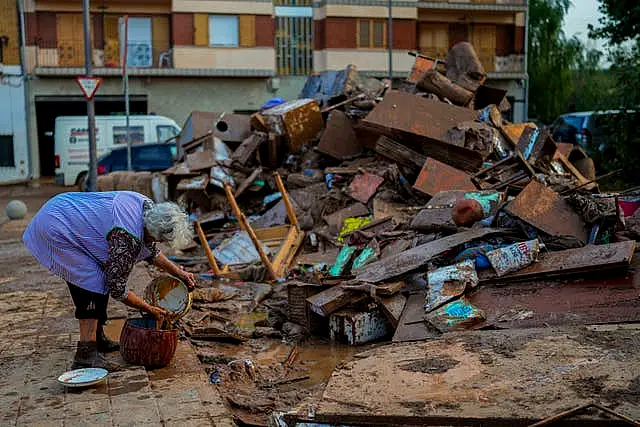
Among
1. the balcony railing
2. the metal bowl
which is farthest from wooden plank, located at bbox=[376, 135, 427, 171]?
the balcony railing

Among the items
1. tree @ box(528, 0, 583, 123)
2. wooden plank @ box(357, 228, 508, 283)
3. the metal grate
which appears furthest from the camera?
tree @ box(528, 0, 583, 123)

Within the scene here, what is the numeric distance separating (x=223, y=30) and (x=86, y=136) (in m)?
9.50

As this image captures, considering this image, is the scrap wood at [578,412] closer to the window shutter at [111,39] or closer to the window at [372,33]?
the window shutter at [111,39]

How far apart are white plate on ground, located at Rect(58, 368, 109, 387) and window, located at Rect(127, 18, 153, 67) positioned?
26.2 metres

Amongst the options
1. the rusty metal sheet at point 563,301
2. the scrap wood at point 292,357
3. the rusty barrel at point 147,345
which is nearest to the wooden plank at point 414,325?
the rusty metal sheet at point 563,301

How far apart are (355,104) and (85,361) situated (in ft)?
29.3

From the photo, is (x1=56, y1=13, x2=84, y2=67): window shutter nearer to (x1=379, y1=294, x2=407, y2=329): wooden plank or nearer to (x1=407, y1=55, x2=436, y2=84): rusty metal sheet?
(x1=407, y1=55, x2=436, y2=84): rusty metal sheet

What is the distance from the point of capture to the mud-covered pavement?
448cm

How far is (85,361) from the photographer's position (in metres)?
5.23

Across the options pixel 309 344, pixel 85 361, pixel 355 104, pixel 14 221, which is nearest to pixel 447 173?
pixel 355 104

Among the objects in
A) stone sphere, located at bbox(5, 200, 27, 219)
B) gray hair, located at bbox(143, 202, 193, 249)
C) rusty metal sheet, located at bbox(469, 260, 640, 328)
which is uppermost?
gray hair, located at bbox(143, 202, 193, 249)

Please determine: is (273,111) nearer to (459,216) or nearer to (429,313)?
(459,216)

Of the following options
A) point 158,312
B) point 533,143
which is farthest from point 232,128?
point 158,312

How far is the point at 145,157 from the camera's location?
800 inches
